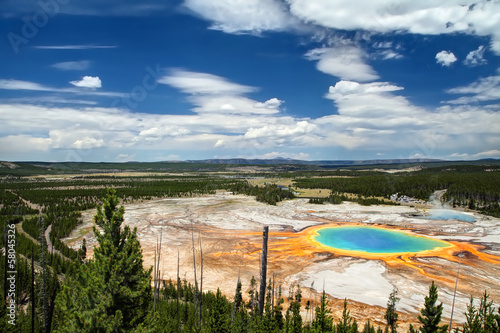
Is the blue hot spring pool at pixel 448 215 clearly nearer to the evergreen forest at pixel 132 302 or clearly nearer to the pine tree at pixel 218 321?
the evergreen forest at pixel 132 302

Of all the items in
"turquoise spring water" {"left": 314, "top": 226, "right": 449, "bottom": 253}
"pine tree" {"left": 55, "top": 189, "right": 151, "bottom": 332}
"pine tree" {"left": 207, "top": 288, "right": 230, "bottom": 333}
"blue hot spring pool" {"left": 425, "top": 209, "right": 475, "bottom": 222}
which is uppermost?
"pine tree" {"left": 55, "top": 189, "right": 151, "bottom": 332}

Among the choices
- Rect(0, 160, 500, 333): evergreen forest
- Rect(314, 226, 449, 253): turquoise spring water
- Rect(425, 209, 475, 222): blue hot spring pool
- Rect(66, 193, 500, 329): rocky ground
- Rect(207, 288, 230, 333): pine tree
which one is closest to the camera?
Rect(0, 160, 500, 333): evergreen forest

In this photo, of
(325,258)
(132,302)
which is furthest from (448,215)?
(132,302)

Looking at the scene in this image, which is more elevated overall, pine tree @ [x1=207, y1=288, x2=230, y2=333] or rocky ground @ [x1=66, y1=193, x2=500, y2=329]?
pine tree @ [x1=207, y1=288, x2=230, y2=333]

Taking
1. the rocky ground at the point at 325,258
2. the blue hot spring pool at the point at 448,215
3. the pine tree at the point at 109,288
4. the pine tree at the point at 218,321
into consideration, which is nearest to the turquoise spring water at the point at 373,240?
the rocky ground at the point at 325,258

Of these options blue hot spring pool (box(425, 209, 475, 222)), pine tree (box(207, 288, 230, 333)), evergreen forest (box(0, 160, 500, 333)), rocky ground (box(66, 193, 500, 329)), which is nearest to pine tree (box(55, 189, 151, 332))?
evergreen forest (box(0, 160, 500, 333))

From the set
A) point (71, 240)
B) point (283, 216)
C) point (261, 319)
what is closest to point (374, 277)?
point (261, 319)

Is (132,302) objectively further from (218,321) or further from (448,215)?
(448,215)

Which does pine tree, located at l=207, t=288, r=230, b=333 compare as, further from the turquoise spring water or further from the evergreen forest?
the turquoise spring water
